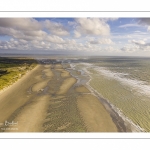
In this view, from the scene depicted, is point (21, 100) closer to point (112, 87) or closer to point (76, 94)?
point (76, 94)

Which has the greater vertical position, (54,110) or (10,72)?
(10,72)

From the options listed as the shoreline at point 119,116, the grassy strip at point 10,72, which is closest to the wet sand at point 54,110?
the shoreline at point 119,116

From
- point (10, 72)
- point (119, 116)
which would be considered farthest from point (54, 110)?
point (10, 72)

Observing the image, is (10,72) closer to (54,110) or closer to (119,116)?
(54,110)

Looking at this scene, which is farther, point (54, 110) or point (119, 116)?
point (54, 110)

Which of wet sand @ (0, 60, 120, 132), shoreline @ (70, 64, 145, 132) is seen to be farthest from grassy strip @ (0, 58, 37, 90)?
shoreline @ (70, 64, 145, 132)

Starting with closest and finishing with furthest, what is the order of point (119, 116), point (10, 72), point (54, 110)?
point (119, 116)
point (54, 110)
point (10, 72)

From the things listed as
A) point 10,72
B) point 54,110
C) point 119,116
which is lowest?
point 119,116

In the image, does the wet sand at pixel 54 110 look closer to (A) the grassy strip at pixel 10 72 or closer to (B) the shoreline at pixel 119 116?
(B) the shoreline at pixel 119 116

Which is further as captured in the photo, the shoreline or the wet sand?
the wet sand

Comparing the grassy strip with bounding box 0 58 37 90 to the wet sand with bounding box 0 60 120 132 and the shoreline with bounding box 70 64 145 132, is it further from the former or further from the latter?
the shoreline with bounding box 70 64 145 132
